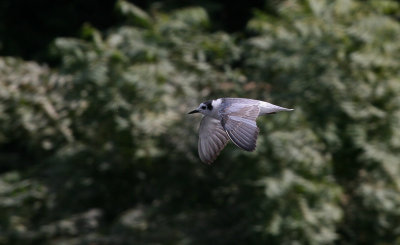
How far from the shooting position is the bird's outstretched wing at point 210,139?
133 inches

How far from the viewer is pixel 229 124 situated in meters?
3.02

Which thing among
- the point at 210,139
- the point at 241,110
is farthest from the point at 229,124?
the point at 210,139

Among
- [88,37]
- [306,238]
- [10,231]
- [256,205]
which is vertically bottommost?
[306,238]

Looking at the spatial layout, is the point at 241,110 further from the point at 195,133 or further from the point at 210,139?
the point at 195,133

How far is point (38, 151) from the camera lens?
532cm

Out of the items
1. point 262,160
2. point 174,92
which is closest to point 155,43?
point 174,92

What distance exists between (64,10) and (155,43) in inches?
88.4

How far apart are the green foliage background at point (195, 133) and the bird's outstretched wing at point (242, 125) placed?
44.2 inches

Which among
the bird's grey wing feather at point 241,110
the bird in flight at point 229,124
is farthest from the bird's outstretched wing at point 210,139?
the bird's grey wing feather at point 241,110

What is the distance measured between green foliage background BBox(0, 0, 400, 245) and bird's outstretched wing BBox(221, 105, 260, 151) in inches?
44.2

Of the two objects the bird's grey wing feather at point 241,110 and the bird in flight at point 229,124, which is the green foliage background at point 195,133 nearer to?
the bird in flight at point 229,124

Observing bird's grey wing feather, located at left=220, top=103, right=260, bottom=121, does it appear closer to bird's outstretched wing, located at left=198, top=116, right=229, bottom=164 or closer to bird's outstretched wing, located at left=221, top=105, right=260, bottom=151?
bird's outstretched wing, located at left=221, top=105, right=260, bottom=151

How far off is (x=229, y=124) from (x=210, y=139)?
1.84ft

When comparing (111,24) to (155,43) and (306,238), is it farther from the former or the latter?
(306,238)
